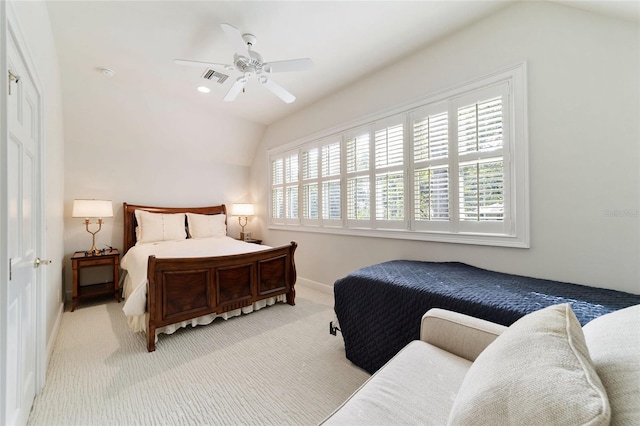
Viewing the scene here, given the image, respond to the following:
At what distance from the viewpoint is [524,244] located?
2.12 m

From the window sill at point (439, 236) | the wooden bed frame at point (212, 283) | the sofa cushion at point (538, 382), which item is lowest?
the wooden bed frame at point (212, 283)

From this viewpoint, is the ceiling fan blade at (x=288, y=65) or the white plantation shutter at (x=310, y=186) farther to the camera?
the white plantation shutter at (x=310, y=186)

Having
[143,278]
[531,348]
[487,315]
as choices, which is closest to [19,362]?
[143,278]

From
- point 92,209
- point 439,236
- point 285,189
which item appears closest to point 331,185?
point 285,189

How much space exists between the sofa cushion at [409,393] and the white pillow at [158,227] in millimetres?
3894

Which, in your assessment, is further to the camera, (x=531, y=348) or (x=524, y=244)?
(x=524, y=244)

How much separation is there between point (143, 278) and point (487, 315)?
283 centimetres

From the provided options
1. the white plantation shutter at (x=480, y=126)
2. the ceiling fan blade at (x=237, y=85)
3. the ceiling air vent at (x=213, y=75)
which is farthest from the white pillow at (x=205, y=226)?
the white plantation shutter at (x=480, y=126)

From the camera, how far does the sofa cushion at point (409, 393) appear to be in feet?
3.06

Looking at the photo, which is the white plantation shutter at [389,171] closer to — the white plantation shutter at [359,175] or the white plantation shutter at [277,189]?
the white plantation shutter at [359,175]

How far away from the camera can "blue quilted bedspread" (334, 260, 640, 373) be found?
1.49 m

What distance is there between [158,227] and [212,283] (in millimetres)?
1947

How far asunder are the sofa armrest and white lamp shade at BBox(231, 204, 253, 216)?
414 centimetres

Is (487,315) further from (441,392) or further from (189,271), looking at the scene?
(189,271)
